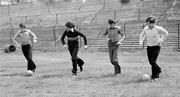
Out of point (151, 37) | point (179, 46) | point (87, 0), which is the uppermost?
point (87, 0)

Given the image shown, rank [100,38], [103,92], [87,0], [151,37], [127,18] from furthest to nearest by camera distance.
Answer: [87,0] < [127,18] < [100,38] < [151,37] < [103,92]

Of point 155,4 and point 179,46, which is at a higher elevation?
Answer: point 155,4

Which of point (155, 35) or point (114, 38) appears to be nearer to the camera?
point (155, 35)

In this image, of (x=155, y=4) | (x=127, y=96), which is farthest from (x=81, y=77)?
(x=155, y=4)

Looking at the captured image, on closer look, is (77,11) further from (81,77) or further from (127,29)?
(81,77)

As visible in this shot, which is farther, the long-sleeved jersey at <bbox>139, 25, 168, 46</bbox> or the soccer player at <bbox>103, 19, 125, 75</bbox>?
the soccer player at <bbox>103, 19, 125, 75</bbox>

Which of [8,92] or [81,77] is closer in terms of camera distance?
[8,92]

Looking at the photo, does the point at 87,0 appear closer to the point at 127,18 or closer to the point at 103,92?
the point at 127,18

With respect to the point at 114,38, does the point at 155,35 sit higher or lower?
higher

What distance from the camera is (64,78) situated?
33.9 feet

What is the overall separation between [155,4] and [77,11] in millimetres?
11482

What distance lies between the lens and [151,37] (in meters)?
8.98

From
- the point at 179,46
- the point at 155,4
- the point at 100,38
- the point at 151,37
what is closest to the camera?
the point at 151,37

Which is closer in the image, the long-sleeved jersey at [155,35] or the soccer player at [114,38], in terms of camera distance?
the long-sleeved jersey at [155,35]
